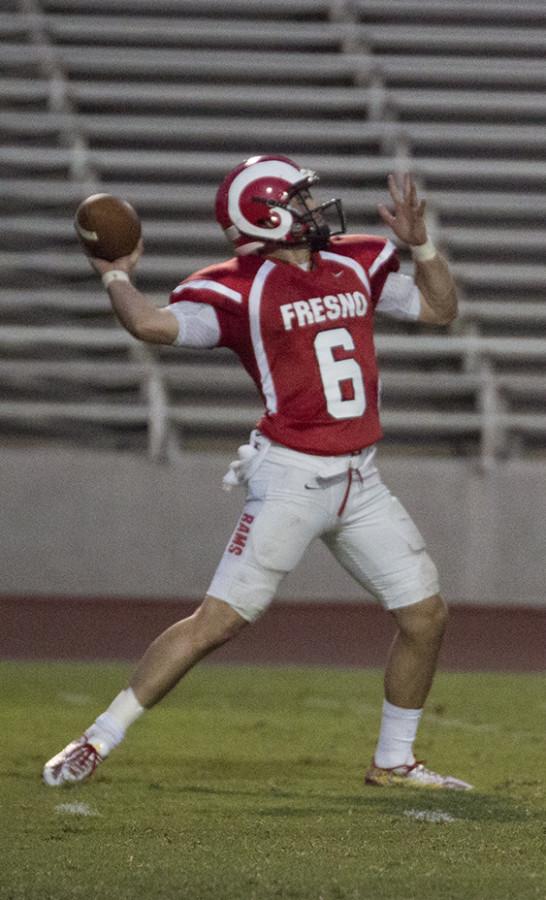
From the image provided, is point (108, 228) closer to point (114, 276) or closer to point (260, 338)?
point (114, 276)

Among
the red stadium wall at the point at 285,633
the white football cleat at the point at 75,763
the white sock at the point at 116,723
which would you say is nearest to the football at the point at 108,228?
the white sock at the point at 116,723

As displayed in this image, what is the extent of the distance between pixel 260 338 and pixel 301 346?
109 millimetres

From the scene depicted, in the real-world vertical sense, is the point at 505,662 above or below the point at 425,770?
below

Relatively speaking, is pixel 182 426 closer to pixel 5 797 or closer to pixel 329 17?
pixel 329 17

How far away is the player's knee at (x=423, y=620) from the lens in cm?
485

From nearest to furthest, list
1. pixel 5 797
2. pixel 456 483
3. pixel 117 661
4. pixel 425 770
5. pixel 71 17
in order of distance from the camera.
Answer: pixel 5 797 → pixel 425 770 → pixel 117 661 → pixel 456 483 → pixel 71 17

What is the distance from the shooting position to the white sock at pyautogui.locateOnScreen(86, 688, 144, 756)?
476cm

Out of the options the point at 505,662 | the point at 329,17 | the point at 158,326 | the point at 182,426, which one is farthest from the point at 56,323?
the point at 158,326

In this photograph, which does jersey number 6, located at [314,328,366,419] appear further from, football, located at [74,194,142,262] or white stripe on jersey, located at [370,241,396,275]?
football, located at [74,194,142,262]

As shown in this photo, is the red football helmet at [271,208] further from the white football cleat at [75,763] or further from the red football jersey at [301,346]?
the white football cleat at [75,763]

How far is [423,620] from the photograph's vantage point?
4863mm

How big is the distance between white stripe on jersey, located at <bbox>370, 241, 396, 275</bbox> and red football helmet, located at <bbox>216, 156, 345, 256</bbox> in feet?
0.48

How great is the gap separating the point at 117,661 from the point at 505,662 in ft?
5.43

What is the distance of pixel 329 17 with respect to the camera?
11609 millimetres
